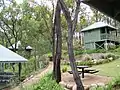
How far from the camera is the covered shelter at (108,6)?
3.93m

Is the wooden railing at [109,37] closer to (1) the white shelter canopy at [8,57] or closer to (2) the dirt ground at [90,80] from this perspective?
(2) the dirt ground at [90,80]

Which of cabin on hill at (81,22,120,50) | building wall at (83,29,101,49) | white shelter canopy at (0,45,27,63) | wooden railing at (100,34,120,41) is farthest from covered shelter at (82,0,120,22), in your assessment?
building wall at (83,29,101,49)

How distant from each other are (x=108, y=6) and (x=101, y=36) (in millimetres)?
32078

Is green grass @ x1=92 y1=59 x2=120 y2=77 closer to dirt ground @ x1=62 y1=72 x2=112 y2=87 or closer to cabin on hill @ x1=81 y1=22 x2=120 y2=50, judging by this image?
dirt ground @ x1=62 y1=72 x2=112 y2=87

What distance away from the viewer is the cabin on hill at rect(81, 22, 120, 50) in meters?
35.2

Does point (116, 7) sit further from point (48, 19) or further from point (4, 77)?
point (48, 19)

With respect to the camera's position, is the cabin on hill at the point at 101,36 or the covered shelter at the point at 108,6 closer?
the covered shelter at the point at 108,6

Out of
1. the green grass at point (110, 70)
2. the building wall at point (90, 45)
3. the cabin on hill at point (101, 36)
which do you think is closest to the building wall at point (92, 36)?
the cabin on hill at point (101, 36)

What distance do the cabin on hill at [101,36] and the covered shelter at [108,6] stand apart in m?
29.9

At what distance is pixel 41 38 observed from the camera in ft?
117

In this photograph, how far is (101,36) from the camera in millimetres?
35938

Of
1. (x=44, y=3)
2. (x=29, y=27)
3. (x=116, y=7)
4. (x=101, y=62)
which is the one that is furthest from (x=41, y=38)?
(x=116, y=7)

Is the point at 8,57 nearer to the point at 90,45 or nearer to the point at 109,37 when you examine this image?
the point at 109,37

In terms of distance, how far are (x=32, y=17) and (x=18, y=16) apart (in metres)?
2.67
